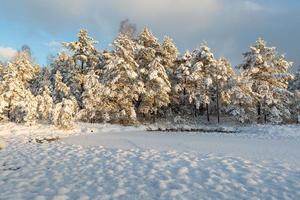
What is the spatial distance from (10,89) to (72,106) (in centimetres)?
1137

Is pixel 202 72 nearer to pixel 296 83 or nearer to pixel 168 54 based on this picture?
pixel 168 54

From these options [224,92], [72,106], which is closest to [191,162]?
[72,106]

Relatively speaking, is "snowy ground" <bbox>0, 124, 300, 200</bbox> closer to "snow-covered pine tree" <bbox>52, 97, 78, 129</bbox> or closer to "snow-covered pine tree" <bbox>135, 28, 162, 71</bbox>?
"snow-covered pine tree" <bbox>52, 97, 78, 129</bbox>

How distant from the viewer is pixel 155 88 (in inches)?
1832

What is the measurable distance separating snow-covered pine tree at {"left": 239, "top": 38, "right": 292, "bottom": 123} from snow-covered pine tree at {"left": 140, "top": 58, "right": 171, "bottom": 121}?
11569 millimetres

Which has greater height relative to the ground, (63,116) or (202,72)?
(202,72)

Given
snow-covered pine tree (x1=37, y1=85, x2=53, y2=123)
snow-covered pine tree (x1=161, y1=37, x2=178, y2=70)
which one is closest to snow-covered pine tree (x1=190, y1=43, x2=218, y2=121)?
snow-covered pine tree (x1=161, y1=37, x2=178, y2=70)

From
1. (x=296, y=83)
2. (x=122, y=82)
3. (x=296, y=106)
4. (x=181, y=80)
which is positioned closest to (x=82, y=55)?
(x=122, y=82)

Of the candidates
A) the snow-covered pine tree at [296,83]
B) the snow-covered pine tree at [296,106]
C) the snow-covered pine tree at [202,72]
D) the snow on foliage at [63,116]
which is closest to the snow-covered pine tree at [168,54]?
the snow-covered pine tree at [202,72]

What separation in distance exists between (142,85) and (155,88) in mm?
3307

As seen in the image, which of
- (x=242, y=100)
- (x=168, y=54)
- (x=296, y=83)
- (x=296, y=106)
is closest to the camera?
(x=242, y=100)

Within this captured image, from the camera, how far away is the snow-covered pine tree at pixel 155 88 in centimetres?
4528

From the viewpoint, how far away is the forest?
40500mm

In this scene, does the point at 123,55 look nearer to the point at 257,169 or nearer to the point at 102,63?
the point at 102,63
